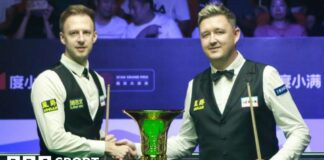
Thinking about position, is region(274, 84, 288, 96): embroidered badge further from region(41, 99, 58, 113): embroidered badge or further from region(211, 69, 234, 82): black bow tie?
region(41, 99, 58, 113): embroidered badge

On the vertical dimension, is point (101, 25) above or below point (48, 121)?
above

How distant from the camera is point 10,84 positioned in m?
5.53

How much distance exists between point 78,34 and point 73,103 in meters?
0.32

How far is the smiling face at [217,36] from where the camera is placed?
304cm

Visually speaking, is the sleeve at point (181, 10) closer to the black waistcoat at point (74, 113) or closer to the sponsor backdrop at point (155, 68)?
the sponsor backdrop at point (155, 68)

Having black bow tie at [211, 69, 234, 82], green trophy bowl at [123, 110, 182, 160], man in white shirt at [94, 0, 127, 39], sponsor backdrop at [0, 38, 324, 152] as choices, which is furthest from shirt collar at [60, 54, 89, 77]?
man in white shirt at [94, 0, 127, 39]

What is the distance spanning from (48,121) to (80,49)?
15.1 inches

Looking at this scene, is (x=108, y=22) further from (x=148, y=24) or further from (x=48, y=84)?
(x=48, y=84)

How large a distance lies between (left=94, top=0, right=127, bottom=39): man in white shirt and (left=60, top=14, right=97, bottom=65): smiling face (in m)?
→ 2.16

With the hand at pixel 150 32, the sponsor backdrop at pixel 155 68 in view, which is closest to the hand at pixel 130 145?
the sponsor backdrop at pixel 155 68

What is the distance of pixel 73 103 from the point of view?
338 centimetres

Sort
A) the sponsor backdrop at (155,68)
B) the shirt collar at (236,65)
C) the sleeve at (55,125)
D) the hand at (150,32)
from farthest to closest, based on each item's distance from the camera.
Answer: the hand at (150,32) < the sponsor backdrop at (155,68) < the sleeve at (55,125) < the shirt collar at (236,65)

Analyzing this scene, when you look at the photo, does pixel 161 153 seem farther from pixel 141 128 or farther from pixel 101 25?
pixel 101 25

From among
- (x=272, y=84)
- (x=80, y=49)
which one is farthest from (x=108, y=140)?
(x=272, y=84)
